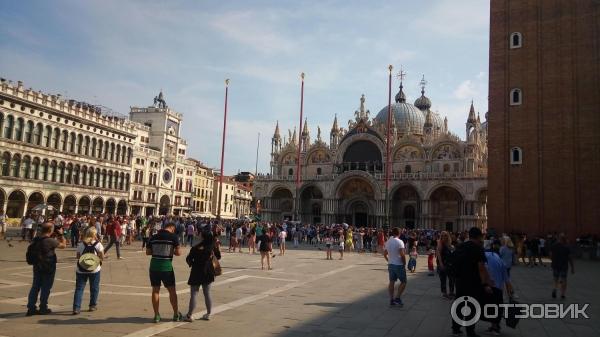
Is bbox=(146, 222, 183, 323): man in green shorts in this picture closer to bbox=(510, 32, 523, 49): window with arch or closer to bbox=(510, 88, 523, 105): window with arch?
bbox=(510, 88, 523, 105): window with arch

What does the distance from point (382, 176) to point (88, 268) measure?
4676cm

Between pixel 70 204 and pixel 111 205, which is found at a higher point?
pixel 111 205

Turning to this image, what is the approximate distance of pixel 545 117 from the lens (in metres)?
29.8

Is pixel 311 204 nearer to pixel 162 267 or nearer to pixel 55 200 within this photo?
pixel 55 200

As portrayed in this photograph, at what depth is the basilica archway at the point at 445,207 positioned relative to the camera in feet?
160

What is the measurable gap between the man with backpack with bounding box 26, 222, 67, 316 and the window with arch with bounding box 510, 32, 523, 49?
32.0 metres

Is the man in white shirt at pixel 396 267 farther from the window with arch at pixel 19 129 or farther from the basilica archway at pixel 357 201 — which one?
the basilica archway at pixel 357 201

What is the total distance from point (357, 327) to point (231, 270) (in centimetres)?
824

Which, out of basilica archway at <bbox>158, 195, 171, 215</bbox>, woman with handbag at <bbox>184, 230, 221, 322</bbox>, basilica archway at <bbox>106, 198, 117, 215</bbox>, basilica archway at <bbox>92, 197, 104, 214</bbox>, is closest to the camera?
woman with handbag at <bbox>184, 230, 221, 322</bbox>

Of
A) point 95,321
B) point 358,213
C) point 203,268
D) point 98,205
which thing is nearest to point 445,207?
point 358,213

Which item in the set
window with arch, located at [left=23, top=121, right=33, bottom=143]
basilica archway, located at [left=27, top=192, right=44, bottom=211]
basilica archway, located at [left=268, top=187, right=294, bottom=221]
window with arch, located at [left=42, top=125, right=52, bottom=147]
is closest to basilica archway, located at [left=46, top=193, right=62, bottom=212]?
basilica archway, located at [left=27, top=192, right=44, bottom=211]

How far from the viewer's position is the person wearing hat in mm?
7840

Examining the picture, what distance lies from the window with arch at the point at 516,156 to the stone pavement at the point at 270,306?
632 inches

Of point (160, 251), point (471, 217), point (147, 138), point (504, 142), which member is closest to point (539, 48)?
point (504, 142)
